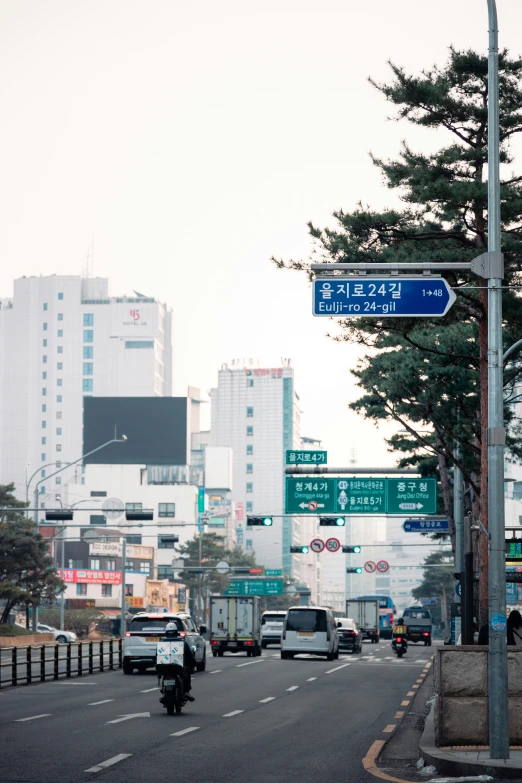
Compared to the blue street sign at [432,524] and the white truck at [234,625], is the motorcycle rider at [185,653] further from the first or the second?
the white truck at [234,625]

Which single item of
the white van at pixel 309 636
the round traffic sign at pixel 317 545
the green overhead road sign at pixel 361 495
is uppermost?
the green overhead road sign at pixel 361 495

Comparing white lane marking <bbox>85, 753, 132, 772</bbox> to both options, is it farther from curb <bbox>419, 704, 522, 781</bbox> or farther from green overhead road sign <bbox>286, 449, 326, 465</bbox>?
green overhead road sign <bbox>286, 449, 326, 465</bbox>

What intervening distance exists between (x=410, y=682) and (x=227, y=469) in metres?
162

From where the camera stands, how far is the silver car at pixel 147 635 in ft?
117

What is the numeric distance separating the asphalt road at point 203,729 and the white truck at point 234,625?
55.6 ft

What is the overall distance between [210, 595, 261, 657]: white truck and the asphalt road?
1696 cm

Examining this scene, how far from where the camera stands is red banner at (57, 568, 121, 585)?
400ft

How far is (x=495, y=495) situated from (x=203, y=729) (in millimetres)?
7825

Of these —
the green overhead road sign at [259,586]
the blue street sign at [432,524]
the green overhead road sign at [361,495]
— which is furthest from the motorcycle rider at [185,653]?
the green overhead road sign at [259,586]

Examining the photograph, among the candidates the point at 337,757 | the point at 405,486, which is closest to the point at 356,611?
the point at 405,486

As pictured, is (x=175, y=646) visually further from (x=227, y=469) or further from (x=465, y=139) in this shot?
(x=227, y=469)

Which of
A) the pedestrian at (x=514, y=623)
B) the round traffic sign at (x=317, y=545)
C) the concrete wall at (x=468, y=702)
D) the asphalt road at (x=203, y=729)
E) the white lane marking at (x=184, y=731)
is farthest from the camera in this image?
the round traffic sign at (x=317, y=545)

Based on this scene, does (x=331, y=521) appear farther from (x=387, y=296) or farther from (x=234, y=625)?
(x=387, y=296)

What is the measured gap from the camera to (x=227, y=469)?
197375 mm
